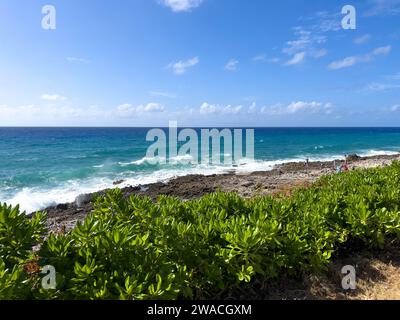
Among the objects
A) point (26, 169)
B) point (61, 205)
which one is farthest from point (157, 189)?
point (26, 169)

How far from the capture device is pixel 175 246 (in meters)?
3.67

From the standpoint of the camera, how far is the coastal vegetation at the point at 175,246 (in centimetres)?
301

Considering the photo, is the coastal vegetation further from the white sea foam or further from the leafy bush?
the white sea foam

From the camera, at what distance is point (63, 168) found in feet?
110

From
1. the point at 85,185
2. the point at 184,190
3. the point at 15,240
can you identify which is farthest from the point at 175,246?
the point at 85,185

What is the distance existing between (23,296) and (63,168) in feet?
110

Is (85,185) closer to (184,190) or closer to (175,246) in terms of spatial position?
(184,190)

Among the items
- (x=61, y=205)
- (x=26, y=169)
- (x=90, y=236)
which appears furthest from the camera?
(x=26, y=169)

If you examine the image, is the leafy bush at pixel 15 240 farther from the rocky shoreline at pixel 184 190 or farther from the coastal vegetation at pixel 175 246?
the rocky shoreline at pixel 184 190

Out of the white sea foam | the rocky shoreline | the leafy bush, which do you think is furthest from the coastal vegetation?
the white sea foam

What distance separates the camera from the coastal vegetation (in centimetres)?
301

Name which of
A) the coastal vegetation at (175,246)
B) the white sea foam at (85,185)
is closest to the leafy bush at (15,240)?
the coastal vegetation at (175,246)

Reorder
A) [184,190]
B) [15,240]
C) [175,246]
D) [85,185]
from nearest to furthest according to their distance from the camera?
[15,240] < [175,246] < [184,190] < [85,185]
